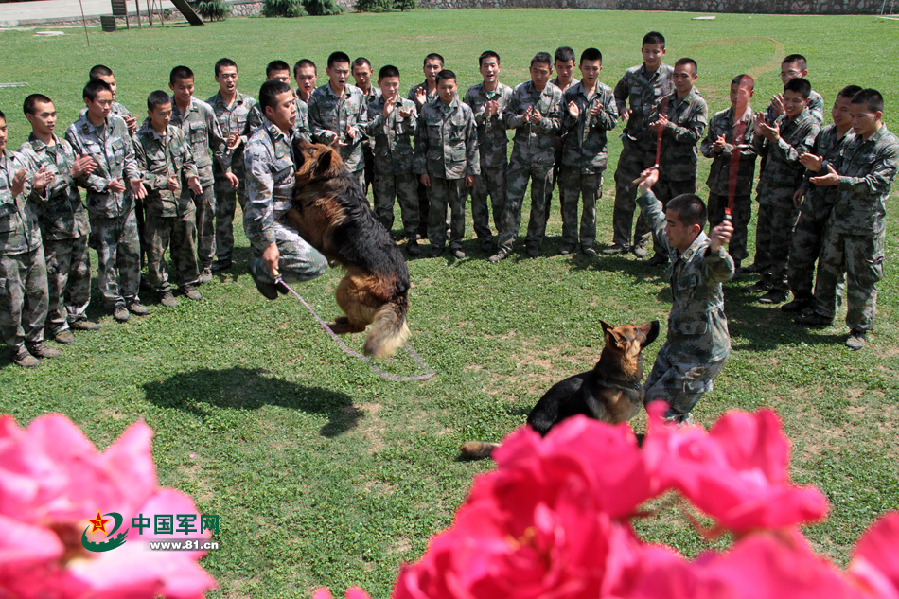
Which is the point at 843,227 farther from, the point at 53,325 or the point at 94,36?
the point at 94,36

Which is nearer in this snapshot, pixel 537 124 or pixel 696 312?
pixel 696 312

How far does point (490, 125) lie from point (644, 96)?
2.41 meters

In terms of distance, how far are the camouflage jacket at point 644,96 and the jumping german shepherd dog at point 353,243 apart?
5704 millimetres

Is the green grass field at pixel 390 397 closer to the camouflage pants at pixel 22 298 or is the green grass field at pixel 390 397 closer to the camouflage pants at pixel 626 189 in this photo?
the camouflage pants at pixel 22 298

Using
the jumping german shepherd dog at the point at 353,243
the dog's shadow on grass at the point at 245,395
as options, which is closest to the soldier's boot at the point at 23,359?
the dog's shadow on grass at the point at 245,395

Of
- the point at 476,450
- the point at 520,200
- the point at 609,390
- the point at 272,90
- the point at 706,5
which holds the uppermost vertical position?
the point at 706,5

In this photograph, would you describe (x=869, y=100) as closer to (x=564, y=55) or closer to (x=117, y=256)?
(x=564, y=55)

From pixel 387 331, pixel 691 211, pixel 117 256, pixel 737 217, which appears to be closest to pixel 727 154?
pixel 737 217

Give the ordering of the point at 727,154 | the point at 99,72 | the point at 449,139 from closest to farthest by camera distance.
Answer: the point at 99,72, the point at 727,154, the point at 449,139

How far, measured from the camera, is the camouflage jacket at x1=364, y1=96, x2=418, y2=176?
34.1 ft

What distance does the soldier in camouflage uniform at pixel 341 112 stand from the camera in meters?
10.1

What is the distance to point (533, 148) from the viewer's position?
406 inches

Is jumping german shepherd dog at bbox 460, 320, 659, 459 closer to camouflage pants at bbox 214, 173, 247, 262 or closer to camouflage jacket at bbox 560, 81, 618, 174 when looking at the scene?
camouflage jacket at bbox 560, 81, 618, 174

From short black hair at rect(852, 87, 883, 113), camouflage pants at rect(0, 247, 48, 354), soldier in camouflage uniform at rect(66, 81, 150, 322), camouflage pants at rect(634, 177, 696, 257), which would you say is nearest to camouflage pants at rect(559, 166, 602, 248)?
camouflage pants at rect(634, 177, 696, 257)
